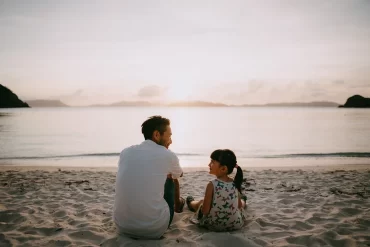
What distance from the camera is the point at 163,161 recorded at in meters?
3.88

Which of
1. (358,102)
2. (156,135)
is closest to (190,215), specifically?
(156,135)

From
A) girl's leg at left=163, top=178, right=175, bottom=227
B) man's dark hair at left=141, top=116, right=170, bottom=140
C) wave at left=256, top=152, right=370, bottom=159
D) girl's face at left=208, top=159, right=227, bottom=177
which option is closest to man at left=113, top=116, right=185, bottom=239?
man's dark hair at left=141, top=116, right=170, bottom=140

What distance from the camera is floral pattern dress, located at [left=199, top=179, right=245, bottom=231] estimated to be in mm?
4316

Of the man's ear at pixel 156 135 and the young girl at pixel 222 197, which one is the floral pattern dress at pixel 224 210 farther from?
the man's ear at pixel 156 135

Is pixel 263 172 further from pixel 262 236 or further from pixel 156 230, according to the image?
pixel 156 230

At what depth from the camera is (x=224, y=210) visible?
4.40 meters

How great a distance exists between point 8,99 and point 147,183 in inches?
6064

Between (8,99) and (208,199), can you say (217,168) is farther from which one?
(8,99)

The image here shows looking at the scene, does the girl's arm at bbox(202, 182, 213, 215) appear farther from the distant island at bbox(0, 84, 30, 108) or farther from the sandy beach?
the distant island at bbox(0, 84, 30, 108)

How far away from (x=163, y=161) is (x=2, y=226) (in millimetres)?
3079

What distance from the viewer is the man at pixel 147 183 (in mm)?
3805

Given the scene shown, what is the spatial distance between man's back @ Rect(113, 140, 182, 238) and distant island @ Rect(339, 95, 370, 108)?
179 m

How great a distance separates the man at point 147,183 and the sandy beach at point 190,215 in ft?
0.95

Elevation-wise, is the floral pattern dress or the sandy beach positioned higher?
the floral pattern dress
